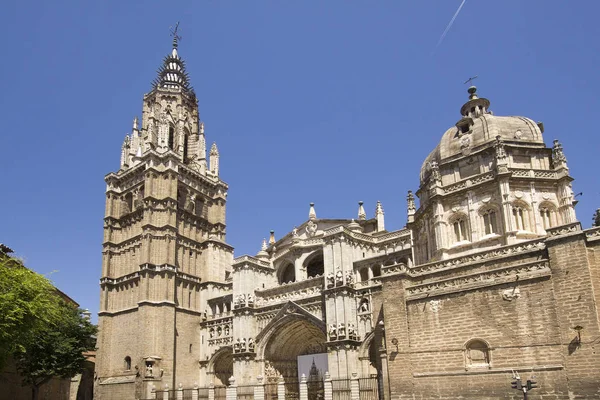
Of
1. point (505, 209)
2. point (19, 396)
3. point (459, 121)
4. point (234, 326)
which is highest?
point (459, 121)

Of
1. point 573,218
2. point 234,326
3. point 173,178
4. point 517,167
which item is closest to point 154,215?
point 173,178

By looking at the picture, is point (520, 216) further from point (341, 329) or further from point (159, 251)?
point (159, 251)

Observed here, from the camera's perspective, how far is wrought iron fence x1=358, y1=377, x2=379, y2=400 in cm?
2755

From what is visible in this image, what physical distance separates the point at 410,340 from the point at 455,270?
363 centimetres

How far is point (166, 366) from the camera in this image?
41031mm

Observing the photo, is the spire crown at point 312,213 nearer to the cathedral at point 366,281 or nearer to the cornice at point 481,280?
the cathedral at point 366,281

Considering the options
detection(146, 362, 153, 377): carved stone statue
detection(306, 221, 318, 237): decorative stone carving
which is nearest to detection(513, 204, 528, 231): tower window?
detection(306, 221, 318, 237): decorative stone carving

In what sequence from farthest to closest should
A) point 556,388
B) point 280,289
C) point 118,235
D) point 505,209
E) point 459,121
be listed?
point 118,235, point 280,289, point 459,121, point 505,209, point 556,388

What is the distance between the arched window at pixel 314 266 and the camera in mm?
43281

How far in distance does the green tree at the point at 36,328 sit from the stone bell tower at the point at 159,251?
3.97 metres

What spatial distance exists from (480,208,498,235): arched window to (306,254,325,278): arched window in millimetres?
15132

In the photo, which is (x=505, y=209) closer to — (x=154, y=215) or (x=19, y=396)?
(x=154, y=215)

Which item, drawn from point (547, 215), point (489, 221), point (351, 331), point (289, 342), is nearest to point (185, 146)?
point (289, 342)

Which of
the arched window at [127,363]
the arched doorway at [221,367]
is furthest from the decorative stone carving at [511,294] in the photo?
the arched window at [127,363]
